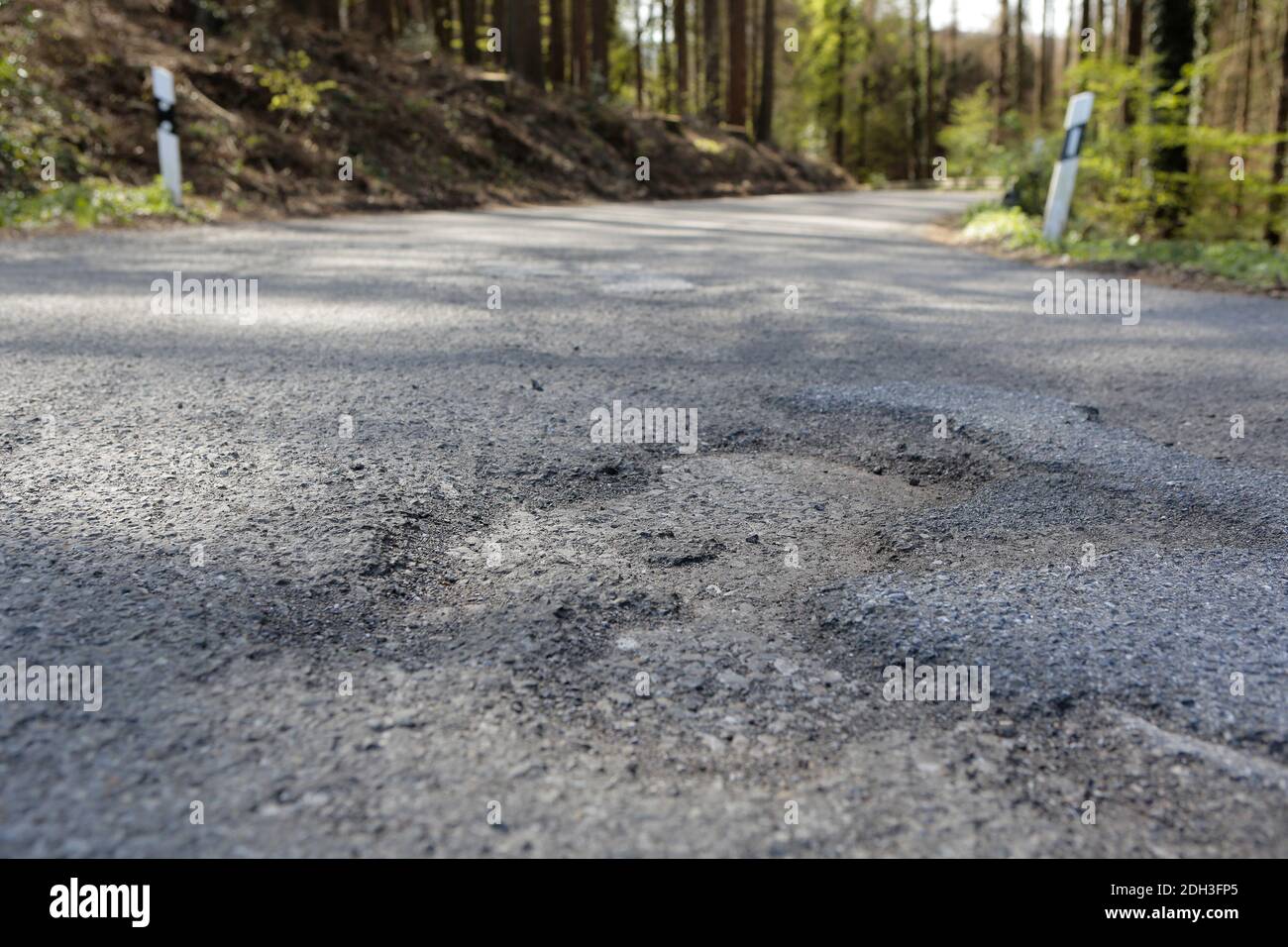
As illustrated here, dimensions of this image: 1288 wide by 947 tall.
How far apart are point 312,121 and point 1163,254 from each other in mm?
10639

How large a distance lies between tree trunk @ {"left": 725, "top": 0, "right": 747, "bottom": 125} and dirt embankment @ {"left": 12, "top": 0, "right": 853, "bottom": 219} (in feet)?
24.7

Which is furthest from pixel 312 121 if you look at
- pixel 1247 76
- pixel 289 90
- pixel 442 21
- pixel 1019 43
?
pixel 1019 43

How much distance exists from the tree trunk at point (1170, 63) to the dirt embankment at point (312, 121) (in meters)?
8.29

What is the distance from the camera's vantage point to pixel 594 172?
17547 millimetres

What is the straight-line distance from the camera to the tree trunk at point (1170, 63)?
9938mm

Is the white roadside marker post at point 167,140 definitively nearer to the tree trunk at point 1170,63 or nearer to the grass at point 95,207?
the grass at point 95,207

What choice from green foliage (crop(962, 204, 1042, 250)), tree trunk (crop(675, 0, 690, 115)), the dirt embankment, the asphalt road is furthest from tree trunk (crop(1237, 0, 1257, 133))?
the asphalt road

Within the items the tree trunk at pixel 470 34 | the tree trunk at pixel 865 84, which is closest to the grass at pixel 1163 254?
the tree trunk at pixel 470 34

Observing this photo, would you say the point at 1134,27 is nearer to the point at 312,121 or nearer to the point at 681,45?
the point at 312,121

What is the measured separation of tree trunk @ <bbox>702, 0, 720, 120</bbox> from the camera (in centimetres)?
2641

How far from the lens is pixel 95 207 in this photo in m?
8.55

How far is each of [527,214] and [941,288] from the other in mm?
6527

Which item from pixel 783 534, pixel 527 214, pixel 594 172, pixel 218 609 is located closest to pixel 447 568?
pixel 218 609

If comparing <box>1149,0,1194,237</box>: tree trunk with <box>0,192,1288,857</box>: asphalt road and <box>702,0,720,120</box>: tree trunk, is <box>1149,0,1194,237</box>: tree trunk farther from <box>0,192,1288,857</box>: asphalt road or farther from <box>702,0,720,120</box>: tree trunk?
<box>702,0,720,120</box>: tree trunk
